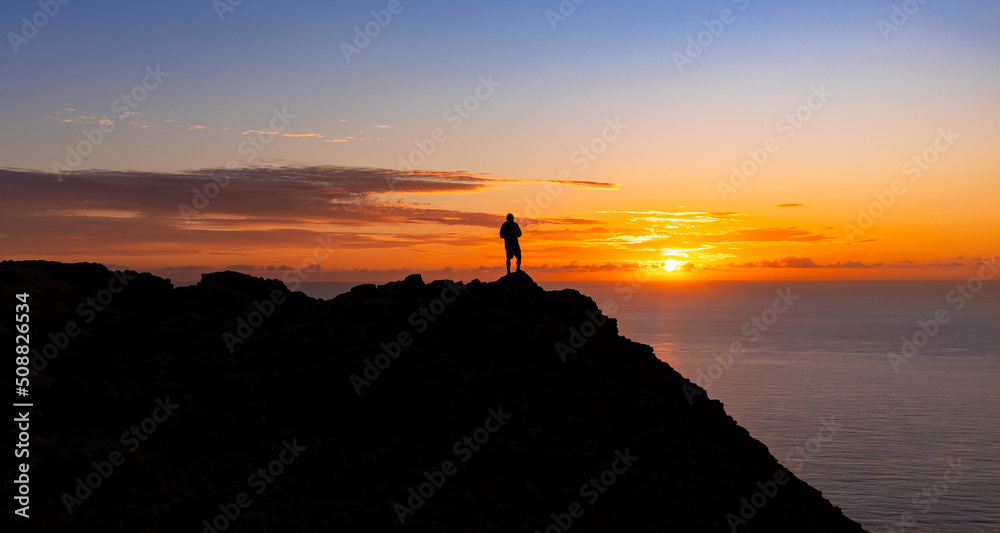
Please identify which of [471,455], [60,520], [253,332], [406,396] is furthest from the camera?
[253,332]

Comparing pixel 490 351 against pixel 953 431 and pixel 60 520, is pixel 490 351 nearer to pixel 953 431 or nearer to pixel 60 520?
pixel 60 520

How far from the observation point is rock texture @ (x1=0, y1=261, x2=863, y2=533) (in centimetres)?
2112

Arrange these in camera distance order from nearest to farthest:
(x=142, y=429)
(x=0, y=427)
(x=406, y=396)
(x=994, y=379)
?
1. (x=0, y=427)
2. (x=142, y=429)
3. (x=406, y=396)
4. (x=994, y=379)

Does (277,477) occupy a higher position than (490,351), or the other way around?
(490,351)

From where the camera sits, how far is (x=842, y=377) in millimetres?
185875

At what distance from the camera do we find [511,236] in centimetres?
3359

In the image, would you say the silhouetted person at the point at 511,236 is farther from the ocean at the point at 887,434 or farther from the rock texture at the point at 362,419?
the ocean at the point at 887,434

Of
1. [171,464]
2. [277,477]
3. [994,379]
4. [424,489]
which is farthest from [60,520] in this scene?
[994,379]

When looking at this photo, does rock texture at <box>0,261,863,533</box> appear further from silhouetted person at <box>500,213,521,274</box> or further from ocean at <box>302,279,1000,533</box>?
ocean at <box>302,279,1000,533</box>

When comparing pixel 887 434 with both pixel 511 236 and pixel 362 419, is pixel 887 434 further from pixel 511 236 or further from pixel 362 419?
pixel 362 419

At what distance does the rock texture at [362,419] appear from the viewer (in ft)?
69.3

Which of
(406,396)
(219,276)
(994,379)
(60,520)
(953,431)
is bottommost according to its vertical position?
(60,520)

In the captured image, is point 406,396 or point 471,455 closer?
point 471,455

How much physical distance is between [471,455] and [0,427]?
14.7m
